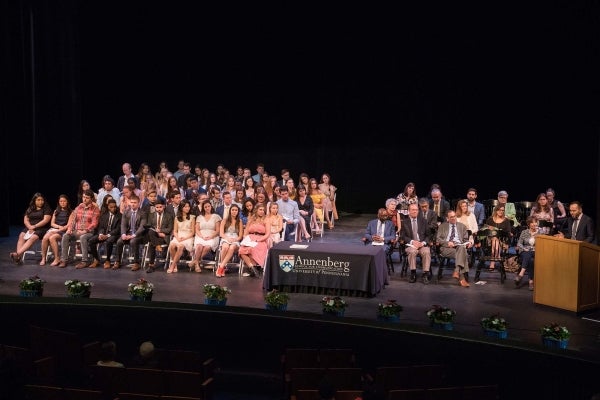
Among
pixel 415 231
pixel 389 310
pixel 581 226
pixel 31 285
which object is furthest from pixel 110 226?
pixel 581 226

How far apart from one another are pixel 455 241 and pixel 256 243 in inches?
→ 105

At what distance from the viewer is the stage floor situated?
8.73 meters

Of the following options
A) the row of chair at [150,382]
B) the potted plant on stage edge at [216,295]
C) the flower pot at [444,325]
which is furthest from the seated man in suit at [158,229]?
the row of chair at [150,382]

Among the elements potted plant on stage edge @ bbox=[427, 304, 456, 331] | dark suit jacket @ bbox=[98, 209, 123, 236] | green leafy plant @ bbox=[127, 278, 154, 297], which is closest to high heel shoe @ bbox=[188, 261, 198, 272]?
dark suit jacket @ bbox=[98, 209, 123, 236]

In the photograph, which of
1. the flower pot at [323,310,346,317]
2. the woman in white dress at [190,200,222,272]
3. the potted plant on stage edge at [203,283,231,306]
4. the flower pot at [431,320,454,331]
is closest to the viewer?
the flower pot at [431,320,454,331]

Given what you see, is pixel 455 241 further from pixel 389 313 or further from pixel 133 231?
pixel 133 231

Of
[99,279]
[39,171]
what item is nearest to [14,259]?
[99,279]

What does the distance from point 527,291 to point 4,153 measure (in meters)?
9.37

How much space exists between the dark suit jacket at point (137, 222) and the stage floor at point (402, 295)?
56 centimetres

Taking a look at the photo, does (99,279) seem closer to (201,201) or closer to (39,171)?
(201,201)

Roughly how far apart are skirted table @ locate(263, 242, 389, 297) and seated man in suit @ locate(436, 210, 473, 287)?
993 mm

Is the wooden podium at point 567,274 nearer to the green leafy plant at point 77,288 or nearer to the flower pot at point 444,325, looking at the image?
the flower pot at point 444,325

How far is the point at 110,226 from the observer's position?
1162 centimetres

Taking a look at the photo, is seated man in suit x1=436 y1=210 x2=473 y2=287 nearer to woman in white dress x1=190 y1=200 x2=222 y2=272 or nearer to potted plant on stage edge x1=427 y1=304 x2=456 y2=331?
potted plant on stage edge x1=427 y1=304 x2=456 y2=331
